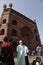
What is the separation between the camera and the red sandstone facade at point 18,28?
34.4 metres

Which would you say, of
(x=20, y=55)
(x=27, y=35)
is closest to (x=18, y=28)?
(x=27, y=35)

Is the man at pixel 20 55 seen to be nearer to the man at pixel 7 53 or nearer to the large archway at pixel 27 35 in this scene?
the man at pixel 7 53

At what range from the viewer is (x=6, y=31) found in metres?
33.9

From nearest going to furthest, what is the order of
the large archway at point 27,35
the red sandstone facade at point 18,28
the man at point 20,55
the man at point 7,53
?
the man at point 7,53, the man at point 20,55, the red sandstone facade at point 18,28, the large archway at point 27,35

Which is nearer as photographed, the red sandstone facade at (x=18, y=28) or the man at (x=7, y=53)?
the man at (x=7, y=53)

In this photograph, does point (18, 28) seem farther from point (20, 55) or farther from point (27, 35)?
point (20, 55)

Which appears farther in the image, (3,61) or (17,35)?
(17,35)

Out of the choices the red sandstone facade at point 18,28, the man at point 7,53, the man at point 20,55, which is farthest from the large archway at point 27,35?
the man at point 7,53

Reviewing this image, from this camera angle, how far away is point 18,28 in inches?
1435

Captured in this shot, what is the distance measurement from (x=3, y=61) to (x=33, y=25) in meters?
34.5

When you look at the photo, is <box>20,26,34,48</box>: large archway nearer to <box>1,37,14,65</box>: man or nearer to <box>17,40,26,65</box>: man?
<box>17,40,26,65</box>: man

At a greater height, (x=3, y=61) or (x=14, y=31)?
(x=14, y=31)

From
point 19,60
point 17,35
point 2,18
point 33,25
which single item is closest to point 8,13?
point 2,18

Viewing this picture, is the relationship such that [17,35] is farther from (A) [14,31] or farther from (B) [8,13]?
(B) [8,13]
